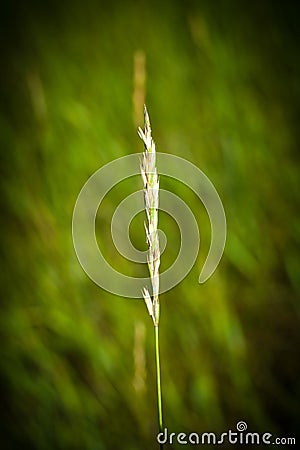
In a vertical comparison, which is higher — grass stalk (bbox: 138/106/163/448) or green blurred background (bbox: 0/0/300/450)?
green blurred background (bbox: 0/0/300/450)

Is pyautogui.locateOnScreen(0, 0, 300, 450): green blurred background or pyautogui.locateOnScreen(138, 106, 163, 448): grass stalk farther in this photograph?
pyautogui.locateOnScreen(0, 0, 300, 450): green blurred background

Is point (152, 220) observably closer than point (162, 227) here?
Yes

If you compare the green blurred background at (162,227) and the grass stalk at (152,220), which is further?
the green blurred background at (162,227)

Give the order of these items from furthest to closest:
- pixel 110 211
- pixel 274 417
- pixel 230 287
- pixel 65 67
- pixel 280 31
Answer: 1. pixel 65 67
2. pixel 280 31
3. pixel 110 211
4. pixel 230 287
5. pixel 274 417

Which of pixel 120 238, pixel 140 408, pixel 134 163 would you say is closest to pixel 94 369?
pixel 140 408

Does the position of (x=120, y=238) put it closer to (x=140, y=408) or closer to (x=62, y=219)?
(x=62, y=219)

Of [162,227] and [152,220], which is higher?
[162,227]

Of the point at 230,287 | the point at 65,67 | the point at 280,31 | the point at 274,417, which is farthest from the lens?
the point at 65,67

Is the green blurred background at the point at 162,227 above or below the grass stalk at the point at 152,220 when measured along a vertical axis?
above
